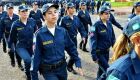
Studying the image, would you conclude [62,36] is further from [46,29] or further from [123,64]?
[123,64]

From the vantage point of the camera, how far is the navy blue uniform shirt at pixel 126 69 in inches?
108

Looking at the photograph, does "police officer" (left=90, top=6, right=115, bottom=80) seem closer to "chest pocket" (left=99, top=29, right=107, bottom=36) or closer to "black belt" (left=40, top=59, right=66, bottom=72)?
"chest pocket" (left=99, top=29, right=107, bottom=36)

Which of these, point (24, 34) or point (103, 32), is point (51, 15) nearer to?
point (103, 32)

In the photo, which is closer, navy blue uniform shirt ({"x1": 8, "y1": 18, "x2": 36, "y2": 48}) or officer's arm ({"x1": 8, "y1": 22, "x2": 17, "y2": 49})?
navy blue uniform shirt ({"x1": 8, "y1": 18, "x2": 36, "y2": 48})

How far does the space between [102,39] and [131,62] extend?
554 centimetres

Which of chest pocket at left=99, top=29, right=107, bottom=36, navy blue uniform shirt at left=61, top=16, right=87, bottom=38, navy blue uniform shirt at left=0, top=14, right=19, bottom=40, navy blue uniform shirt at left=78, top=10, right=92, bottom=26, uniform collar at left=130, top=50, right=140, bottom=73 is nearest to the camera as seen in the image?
uniform collar at left=130, top=50, right=140, bottom=73

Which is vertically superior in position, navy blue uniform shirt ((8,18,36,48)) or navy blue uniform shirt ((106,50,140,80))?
navy blue uniform shirt ((106,50,140,80))

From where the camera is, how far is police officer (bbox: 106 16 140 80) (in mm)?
2748

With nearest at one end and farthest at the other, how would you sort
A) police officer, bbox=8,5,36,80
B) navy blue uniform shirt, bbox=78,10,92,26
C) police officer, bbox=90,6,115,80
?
1. police officer, bbox=90,6,115,80
2. police officer, bbox=8,5,36,80
3. navy blue uniform shirt, bbox=78,10,92,26

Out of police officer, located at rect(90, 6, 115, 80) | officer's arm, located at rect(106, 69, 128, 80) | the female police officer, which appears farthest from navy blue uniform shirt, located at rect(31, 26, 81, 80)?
officer's arm, located at rect(106, 69, 128, 80)

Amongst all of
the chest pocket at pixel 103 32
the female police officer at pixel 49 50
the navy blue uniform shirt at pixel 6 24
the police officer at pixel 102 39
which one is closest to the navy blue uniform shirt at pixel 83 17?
the navy blue uniform shirt at pixel 6 24

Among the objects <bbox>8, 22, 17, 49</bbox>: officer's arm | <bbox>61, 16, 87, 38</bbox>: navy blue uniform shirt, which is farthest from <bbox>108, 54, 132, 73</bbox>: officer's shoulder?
<bbox>61, 16, 87, 38</bbox>: navy blue uniform shirt

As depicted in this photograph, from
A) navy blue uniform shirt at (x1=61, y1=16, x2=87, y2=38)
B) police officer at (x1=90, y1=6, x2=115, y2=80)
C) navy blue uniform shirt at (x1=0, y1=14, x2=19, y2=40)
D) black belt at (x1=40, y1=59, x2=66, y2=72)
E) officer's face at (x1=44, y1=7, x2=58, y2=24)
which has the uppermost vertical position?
officer's face at (x1=44, y1=7, x2=58, y2=24)

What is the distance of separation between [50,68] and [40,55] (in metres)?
0.27
